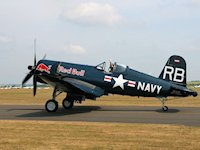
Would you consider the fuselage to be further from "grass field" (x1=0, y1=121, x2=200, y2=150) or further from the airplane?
"grass field" (x1=0, y1=121, x2=200, y2=150)

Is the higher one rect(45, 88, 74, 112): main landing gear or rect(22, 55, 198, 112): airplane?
rect(22, 55, 198, 112): airplane

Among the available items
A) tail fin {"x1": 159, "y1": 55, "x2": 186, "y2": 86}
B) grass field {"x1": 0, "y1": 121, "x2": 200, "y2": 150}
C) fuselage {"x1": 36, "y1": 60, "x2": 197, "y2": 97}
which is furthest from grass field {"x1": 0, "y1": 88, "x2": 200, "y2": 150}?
tail fin {"x1": 159, "y1": 55, "x2": 186, "y2": 86}

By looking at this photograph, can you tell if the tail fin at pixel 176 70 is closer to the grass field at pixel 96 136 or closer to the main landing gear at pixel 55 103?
the main landing gear at pixel 55 103

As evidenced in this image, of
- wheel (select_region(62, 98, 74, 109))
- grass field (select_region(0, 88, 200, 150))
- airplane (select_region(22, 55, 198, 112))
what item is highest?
airplane (select_region(22, 55, 198, 112))

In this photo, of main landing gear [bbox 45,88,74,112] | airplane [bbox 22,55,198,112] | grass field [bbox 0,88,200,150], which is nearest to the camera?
grass field [bbox 0,88,200,150]

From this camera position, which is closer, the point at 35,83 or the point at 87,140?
the point at 87,140

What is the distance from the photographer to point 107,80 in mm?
19094

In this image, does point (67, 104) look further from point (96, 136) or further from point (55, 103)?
point (96, 136)

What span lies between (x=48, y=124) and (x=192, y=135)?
5.42m

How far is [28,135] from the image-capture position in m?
10.6

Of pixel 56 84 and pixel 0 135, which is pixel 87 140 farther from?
pixel 56 84

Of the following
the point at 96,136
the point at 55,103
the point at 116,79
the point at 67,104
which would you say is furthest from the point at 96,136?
the point at 67,104

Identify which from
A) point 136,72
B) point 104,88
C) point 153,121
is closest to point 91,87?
point 104,88

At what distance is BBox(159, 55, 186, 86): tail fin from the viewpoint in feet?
60.4
